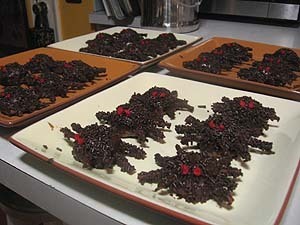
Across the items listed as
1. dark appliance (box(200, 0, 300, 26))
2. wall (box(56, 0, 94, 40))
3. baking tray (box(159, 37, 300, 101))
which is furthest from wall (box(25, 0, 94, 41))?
baking tray (box(159, 37, 300, 101))

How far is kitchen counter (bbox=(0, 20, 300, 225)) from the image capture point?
426mm

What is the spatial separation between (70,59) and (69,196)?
0.53m

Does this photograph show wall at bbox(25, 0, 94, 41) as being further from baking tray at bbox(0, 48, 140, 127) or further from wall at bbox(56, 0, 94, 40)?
baking tray at bbox(0, 48, 140, 127)

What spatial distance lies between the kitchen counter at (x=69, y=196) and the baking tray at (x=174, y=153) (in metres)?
0.03

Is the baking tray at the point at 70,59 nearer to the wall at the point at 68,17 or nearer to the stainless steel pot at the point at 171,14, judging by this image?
the stainless steel pot at the point at 171,14

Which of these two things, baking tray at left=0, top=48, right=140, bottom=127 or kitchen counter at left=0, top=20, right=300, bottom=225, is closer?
kitchen counter at left=0, top=20, right=300, bottom=225

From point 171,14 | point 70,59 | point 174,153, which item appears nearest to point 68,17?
point 171,14

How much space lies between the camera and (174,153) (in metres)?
0.53

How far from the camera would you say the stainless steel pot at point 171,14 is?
1.25 metres

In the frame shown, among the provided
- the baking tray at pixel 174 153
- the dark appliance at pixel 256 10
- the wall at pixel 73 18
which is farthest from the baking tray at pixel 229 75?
the wall at pixel 73 18

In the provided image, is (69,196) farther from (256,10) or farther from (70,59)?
(256,10)

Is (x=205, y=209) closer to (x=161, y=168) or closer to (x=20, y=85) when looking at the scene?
(x=161, y=168)

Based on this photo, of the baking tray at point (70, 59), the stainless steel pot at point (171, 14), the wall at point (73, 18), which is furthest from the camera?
the wall at point (73, 18)

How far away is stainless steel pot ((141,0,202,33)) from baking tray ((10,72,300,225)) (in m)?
0.59
